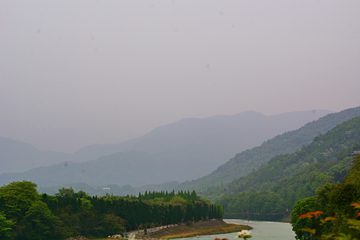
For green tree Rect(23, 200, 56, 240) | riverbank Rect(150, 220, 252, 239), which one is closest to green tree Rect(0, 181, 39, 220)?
green tree Rect(23, 200, 56, 240)

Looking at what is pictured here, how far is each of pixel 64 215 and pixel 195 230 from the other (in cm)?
5984

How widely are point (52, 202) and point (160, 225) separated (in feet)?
148

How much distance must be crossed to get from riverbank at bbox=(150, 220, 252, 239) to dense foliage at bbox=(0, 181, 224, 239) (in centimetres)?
608

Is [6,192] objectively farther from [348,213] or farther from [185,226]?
[348,213]

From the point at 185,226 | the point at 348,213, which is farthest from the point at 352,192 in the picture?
the point at 185,226

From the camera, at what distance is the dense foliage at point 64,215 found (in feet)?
339

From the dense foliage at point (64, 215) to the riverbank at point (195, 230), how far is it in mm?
6080

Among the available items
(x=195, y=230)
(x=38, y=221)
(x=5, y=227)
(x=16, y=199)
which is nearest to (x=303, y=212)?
(x=195, y=230)

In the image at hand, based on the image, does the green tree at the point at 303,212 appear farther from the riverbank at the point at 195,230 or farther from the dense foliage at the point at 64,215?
the dense foliage at the point at 64,215

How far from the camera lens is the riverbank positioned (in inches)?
5212

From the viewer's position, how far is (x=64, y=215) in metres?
113

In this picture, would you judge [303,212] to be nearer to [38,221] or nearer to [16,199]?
[38,221]

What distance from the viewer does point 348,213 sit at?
5400 cm

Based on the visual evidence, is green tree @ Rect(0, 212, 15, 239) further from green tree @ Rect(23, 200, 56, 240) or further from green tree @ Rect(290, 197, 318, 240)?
green tree @ Rect(290, 197, 318, 240)
